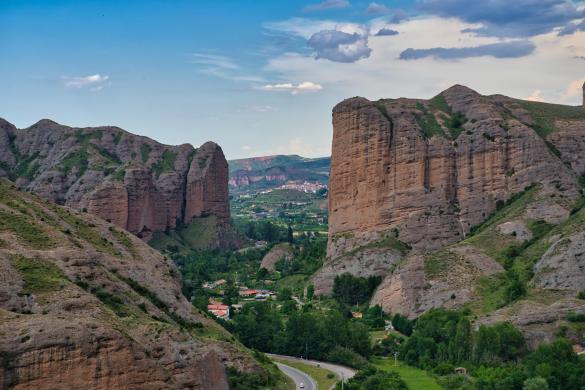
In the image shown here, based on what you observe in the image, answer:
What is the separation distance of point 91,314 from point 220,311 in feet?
206

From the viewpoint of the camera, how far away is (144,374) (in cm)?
5281

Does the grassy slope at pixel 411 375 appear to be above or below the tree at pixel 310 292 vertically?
below

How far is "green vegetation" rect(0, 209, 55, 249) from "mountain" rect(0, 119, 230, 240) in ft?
310

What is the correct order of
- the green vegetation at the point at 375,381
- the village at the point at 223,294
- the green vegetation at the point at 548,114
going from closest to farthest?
the green vegetation at the point at 375,381 < the village at the point at 223,294 < the green vegetation at the point at 548,114

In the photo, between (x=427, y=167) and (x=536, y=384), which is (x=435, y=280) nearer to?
(x=427, y=167)

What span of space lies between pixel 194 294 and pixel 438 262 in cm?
3754

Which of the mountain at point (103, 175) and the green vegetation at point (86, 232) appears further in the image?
the mountain at point (103, 175)

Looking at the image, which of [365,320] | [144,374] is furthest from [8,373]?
[365,320]

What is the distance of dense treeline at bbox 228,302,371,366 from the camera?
9921cm

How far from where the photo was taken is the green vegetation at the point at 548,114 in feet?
448

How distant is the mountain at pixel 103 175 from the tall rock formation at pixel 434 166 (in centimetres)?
4563

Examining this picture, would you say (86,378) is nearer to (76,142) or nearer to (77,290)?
(77,290)

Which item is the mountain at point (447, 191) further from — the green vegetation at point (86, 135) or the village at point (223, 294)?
the green vegetation at point (86, 135)

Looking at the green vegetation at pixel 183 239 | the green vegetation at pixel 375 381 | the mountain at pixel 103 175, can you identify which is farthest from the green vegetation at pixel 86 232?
the green vegetation at pixel 183 239
